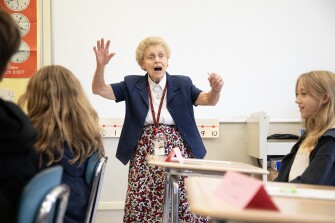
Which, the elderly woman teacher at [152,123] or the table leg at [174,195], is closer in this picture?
the table leg at [174,195]

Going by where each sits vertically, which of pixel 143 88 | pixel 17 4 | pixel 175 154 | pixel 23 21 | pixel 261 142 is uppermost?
pixel 17 4

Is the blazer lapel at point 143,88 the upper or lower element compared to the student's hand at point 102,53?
lower

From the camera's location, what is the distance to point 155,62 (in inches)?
96.7

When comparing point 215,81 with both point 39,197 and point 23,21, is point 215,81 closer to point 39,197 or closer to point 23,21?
point 39,197

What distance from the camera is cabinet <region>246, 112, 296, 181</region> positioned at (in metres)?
3.25

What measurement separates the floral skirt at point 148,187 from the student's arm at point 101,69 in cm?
36

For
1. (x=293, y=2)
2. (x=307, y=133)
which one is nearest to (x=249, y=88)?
(x=293, y=2)

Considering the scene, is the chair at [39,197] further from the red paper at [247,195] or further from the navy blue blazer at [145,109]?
the navy blue blazer at [145,109]

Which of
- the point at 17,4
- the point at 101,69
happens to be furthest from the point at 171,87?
the point at 17,4

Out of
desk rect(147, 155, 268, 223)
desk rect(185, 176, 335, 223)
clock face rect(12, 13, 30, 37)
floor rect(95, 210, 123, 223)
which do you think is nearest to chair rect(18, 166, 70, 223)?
desk rect(185, 176, 335, 223)

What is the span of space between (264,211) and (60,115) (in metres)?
0.98

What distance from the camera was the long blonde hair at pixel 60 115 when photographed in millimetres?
→ 1441

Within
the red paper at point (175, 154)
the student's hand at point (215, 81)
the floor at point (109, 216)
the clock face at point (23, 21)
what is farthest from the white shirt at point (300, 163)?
the clock face at point (23, 21)

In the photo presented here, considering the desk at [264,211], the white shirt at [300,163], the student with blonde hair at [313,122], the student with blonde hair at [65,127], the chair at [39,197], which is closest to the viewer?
the desk at [264,211]
